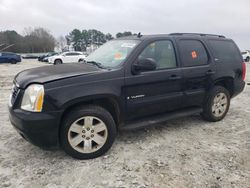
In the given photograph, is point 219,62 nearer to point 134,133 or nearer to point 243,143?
point 243,143

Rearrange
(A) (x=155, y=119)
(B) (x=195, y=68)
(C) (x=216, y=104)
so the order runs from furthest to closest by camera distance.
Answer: (C) (x=216, y=104), (B) (x=195, y=68), (A) (x=155, y=119)

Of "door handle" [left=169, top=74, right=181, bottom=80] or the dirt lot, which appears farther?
"door handle" [left=169, top=74, right=181, bottom=80]

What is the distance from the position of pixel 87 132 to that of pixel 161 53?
6.00 ft

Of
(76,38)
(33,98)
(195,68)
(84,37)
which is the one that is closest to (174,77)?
(195,68)

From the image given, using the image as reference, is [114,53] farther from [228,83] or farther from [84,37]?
[84,37]

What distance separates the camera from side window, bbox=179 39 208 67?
14.4 feet

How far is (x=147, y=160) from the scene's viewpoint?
135 inches

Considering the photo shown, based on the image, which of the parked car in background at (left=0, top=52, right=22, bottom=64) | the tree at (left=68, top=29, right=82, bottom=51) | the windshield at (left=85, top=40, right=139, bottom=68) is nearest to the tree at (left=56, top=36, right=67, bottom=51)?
the tree at (left=68, top=29, right=82, bottom=51)

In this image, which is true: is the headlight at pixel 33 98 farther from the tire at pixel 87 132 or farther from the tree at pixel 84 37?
the tree at pixel 84 37

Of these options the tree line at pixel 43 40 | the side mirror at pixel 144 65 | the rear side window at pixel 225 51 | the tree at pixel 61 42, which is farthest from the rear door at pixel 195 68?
the tree at pixel 61 42

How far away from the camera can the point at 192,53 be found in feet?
14.9

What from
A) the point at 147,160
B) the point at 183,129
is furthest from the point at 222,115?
the point at 147,160

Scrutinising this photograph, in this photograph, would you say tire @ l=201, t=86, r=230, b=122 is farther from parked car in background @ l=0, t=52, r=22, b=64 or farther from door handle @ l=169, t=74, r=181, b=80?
parked car in background @ l=0, t=52, r=22, b=64

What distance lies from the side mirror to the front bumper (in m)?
1.33
